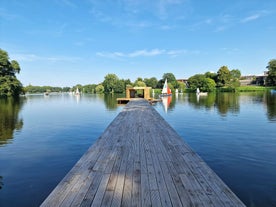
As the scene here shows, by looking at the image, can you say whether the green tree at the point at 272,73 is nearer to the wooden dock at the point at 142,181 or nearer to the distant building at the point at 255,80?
the distant building at the point at 255,80

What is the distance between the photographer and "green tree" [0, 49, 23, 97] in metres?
47.4

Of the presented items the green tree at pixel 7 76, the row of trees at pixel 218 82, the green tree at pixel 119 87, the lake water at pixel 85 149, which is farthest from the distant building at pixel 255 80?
the green tree at pixel 7 76

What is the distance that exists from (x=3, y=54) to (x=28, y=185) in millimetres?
55003

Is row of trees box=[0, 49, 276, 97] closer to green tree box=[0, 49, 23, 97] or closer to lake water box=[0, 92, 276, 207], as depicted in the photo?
green tree box=[0, 49, 23, 97]

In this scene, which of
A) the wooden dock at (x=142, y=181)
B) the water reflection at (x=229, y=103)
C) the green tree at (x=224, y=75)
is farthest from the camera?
the green tree at (x=224, y=75)

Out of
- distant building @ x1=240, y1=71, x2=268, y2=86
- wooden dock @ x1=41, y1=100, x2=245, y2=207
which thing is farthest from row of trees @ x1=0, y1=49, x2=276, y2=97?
wooden dock @ x1=41, y1=100, x2=245, y2=207

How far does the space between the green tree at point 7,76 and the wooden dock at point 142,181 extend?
52962 millimetres

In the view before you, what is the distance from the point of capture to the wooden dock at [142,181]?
2732 mm

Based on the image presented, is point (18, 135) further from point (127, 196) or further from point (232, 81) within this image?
point (232, 81)

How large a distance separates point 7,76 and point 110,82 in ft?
170

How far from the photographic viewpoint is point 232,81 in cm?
7975

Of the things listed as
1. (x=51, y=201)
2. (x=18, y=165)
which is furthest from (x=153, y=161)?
(x=18, y=165)

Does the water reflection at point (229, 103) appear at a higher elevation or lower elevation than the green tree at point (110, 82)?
lower

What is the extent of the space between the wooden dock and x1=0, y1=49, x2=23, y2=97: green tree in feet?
174
